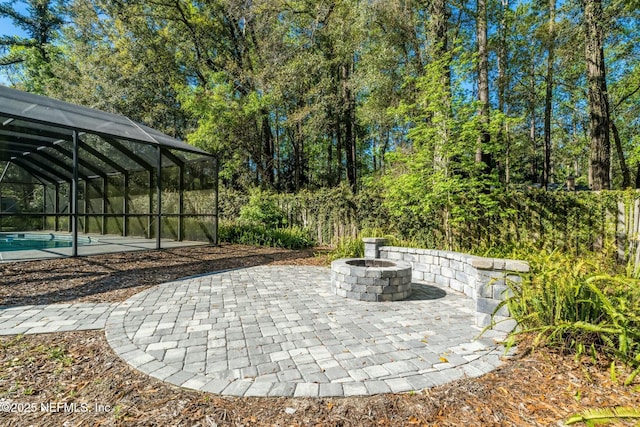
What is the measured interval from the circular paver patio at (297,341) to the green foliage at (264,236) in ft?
15.8

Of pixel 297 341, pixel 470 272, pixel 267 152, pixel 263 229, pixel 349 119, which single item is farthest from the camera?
pixel 267 152

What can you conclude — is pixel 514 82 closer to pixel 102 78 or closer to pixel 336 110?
pixel 336 110

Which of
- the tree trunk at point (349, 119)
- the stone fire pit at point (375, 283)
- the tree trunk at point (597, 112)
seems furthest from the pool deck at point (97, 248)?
the tree trunk at point (597, 112)

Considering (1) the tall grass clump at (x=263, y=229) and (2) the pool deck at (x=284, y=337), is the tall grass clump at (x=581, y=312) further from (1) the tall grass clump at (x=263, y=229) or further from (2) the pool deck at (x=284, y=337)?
(1) the tall grass clump at (x=263, y=229)

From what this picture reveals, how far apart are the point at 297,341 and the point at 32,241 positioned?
11.1m

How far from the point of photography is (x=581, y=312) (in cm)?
263

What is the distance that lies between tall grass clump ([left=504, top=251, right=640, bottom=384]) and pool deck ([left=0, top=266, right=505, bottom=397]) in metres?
0.41

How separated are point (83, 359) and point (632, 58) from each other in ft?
57.2

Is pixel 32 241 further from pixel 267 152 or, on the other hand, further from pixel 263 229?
pixel 267 152

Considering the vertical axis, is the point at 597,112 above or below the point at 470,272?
above

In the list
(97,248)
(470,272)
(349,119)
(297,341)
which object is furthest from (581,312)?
(349,119)

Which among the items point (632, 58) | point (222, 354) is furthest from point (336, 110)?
point (222, 354)

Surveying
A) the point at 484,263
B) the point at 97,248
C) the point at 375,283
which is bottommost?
the point at 375,283

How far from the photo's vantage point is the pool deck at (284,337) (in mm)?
2189
